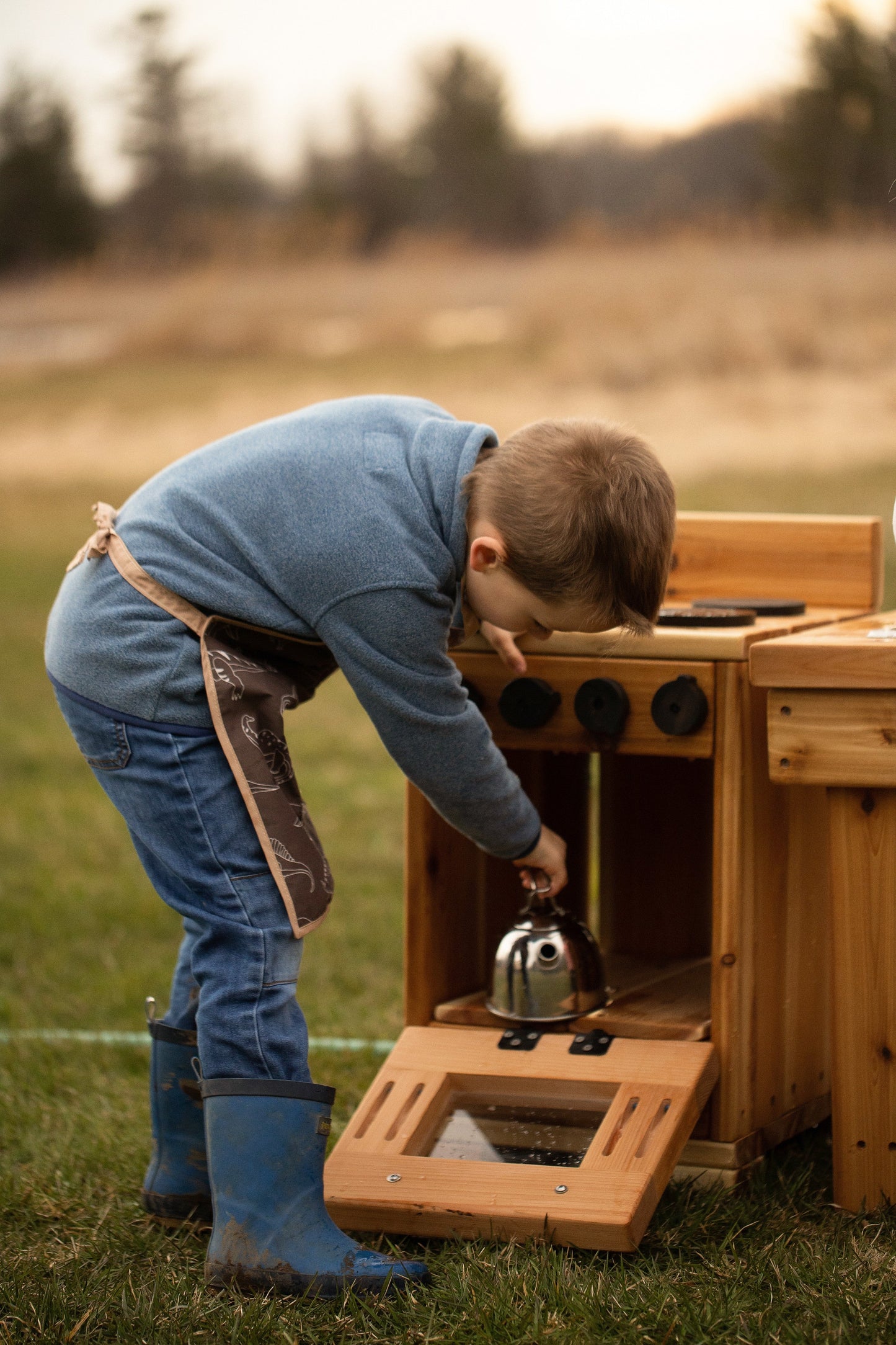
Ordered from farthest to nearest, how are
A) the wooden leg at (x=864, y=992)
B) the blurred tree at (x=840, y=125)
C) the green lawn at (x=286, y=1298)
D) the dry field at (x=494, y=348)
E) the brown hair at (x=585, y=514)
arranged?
the dry field at (x=494, y=348) < the blurred tree at (x=840, y=125) < the wooden leg at (x=864, y=992) < the brown hair at (x=585, y=514) < the green lawn at (x=286, y=1298)

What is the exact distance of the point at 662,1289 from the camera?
1587 mm

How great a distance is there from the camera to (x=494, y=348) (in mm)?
8406

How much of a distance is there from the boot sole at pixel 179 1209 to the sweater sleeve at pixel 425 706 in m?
0.61

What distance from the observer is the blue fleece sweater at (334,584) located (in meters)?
1.69

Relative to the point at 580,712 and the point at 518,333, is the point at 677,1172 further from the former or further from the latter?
the point at 518,333

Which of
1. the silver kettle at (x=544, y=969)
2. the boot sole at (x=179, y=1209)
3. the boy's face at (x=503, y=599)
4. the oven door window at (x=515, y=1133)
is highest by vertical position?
the boy's face at (x=503, y=599)

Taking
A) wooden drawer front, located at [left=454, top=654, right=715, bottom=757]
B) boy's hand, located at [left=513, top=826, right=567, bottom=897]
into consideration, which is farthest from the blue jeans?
wooden drawer front, located at [left=454, top=654, right=715, bottom=757]

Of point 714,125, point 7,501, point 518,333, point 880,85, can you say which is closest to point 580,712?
point 880,85

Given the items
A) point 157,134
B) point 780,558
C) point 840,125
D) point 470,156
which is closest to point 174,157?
point 157,134

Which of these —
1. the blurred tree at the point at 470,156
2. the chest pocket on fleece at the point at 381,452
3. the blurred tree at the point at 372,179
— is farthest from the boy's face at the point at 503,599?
the blurred tree at the point at 372,179

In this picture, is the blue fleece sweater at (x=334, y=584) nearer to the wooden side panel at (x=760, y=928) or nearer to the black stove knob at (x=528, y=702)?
the black stove knob at (x=528, y=702)

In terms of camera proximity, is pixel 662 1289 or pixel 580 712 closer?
pixel 662 1289

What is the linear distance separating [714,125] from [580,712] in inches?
240

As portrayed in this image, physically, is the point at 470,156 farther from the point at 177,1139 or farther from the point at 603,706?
the point at 177,1139
